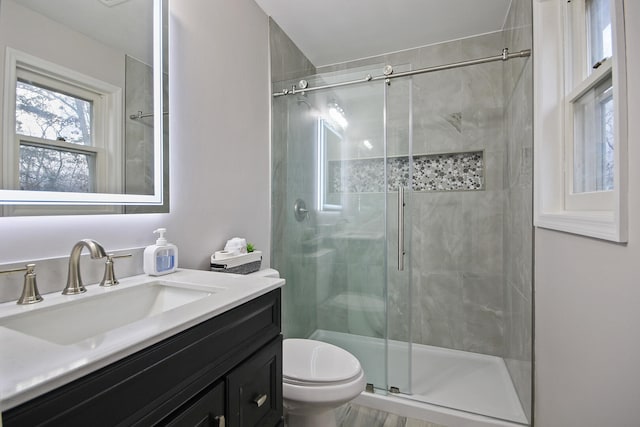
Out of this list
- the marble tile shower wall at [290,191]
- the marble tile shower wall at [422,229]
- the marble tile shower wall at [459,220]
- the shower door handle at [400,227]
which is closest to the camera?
the shower door handle at [400,227]

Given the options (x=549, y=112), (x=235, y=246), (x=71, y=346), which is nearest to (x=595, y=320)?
(x=549, y=112)

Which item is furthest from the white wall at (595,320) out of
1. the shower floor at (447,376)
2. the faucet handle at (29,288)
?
the faucet handle at (29,288)

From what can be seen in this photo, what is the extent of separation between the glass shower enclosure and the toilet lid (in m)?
0.51

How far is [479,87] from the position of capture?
223 centimetres

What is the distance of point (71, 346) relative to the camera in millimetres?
510

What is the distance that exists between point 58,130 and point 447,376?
243 centimetres

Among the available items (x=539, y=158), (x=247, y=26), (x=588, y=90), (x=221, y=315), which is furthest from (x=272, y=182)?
(x=588, y=90)

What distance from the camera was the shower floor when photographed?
167 cm

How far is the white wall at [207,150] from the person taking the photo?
0.97m

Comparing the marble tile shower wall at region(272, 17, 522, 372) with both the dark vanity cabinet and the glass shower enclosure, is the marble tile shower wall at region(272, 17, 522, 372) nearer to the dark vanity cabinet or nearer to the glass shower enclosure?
the glass shower enclosure

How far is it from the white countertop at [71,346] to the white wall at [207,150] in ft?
0.69

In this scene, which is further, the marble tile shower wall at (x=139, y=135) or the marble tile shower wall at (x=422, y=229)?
the marble tile shower wall at (x=422, y=229)

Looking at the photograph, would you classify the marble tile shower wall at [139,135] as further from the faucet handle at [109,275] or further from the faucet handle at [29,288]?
the faucet handle at [29,288]

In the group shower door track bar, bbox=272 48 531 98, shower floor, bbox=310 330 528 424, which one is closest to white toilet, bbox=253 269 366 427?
shower floor, bbox=310 330 528 424
